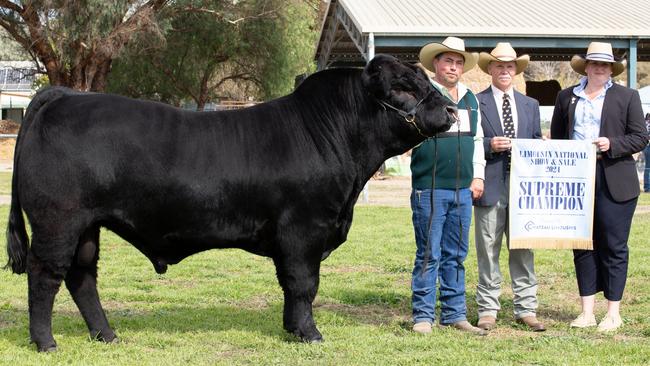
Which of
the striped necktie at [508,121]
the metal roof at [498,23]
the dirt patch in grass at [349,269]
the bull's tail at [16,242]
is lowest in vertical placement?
the dirt patch in grass at [349,269]

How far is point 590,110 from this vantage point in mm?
6941

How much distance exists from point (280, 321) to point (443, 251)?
1424 millimetres

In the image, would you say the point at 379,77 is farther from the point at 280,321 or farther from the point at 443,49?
the point at 280,321

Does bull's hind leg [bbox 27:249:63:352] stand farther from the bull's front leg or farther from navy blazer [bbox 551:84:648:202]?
navy blazer [bbox 551:84:648:202]

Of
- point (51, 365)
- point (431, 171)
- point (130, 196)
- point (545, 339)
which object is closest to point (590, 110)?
point (431, 171)

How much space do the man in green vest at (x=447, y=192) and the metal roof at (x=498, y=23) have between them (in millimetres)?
13191

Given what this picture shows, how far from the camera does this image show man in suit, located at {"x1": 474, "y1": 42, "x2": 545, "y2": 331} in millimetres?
6984

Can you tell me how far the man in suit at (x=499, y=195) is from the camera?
6984 mm

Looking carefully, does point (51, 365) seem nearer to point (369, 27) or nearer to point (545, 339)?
point (545, 339)

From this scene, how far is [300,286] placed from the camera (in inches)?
240

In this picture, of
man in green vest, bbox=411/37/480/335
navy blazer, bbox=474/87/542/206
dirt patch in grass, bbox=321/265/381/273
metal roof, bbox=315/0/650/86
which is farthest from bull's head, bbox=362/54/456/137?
metal roof, bbox=315/0/650/86

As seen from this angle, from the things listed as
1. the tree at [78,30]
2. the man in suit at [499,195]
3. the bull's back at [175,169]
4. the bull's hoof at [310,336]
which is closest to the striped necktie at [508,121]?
the man in suit at [499,195]

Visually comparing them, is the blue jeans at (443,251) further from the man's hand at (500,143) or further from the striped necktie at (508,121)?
the striped necktie at (508,121)

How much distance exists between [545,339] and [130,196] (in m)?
3.09
